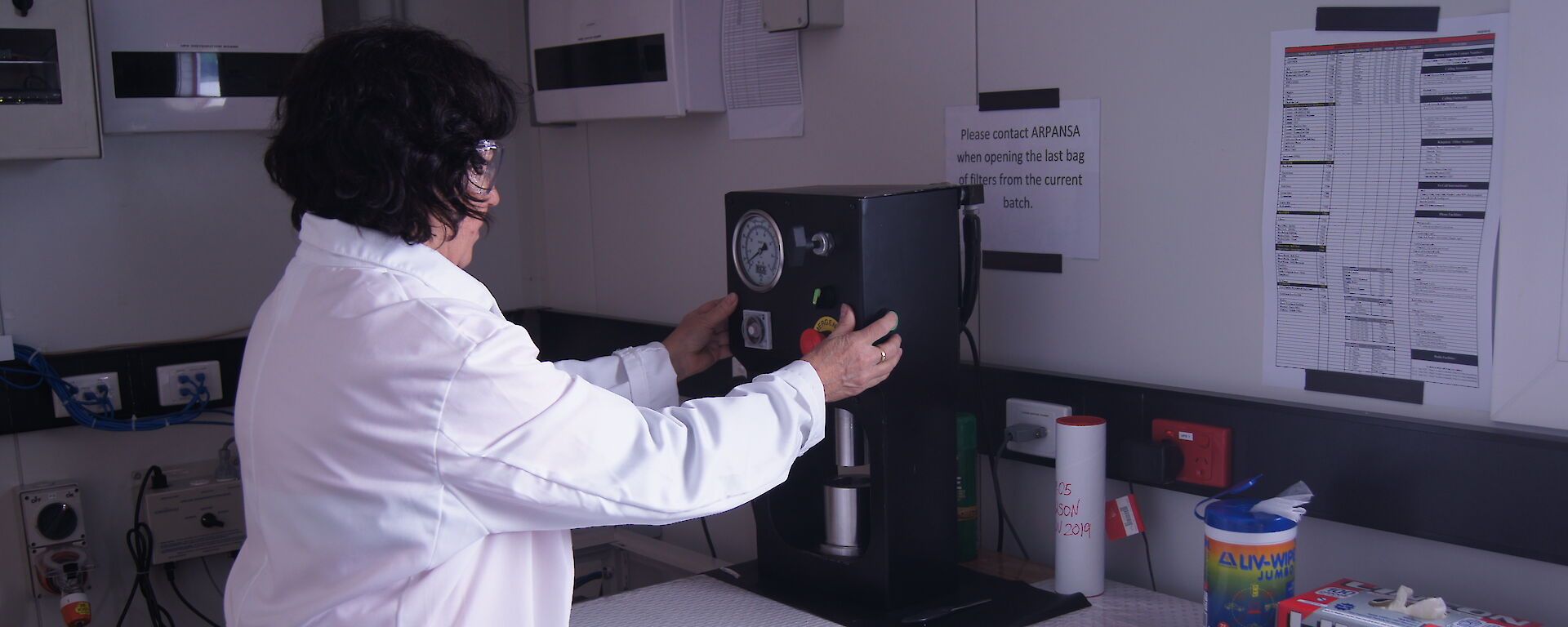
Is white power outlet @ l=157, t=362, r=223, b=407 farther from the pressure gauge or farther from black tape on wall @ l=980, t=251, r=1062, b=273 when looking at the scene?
black tape on wall @ l=980, t=251, r=1062, b=273

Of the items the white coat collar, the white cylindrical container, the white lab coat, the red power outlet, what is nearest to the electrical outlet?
the white lab coat

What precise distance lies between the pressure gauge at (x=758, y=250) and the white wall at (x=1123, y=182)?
46cm

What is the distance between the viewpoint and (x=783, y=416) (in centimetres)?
125

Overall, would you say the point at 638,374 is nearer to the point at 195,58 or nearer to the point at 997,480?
the point at 997,480

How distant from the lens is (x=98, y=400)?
7.48ft

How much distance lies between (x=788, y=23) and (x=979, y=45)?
0.34 m

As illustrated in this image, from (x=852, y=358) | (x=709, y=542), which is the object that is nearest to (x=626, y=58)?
(x=709, y=542)

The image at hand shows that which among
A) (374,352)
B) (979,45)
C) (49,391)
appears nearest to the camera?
(374,352)

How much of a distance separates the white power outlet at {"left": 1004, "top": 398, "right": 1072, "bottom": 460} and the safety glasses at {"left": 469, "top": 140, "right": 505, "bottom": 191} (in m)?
0.86

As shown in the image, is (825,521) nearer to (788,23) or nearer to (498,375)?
(498,375)

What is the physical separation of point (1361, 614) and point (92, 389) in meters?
2.25

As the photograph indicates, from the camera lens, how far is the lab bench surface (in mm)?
1467

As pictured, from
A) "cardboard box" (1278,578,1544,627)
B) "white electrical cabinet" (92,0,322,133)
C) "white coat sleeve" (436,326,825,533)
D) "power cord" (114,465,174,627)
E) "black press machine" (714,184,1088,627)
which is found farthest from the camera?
"power cord" (114,465,174,627)

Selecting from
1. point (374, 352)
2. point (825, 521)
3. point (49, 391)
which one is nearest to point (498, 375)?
point (374, 352)
